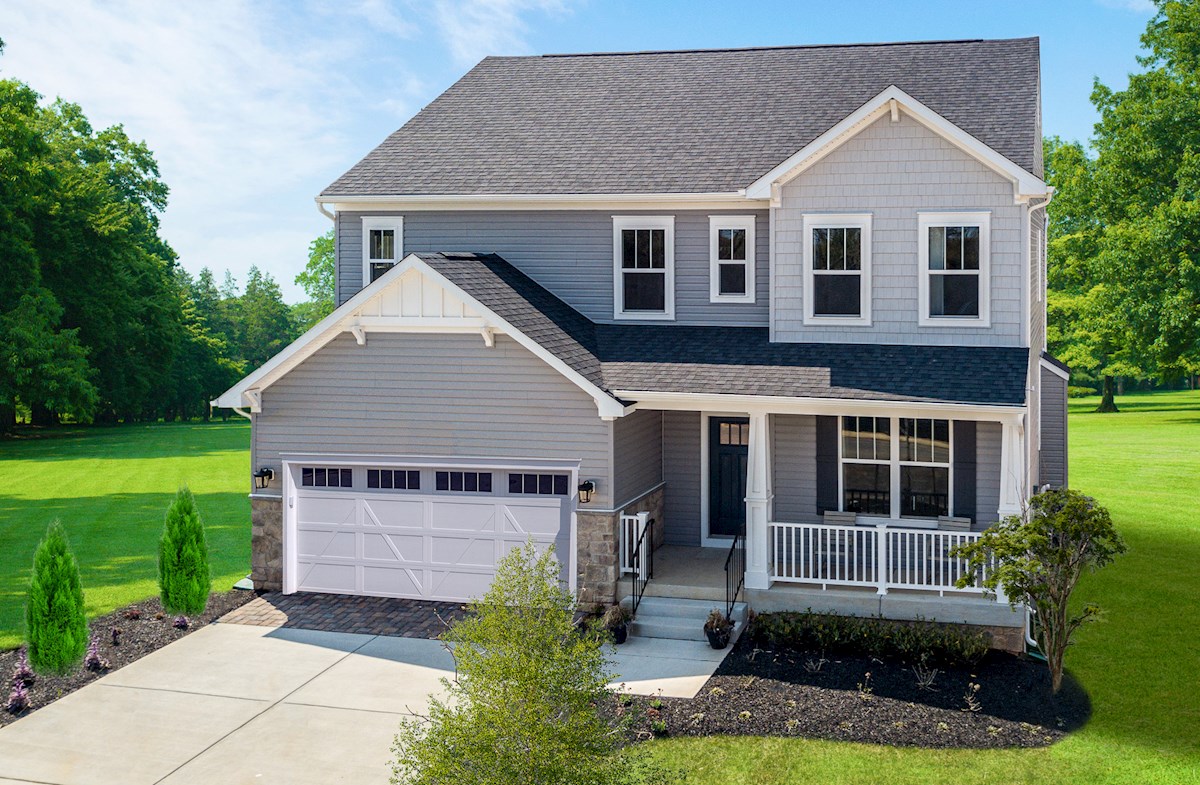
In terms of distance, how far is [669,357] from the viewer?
17.5 meters

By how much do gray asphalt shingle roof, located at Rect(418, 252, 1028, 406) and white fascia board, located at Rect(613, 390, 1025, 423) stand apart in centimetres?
11

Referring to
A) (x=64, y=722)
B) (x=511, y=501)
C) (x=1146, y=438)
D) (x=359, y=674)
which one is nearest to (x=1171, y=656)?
(x=511, y=501)

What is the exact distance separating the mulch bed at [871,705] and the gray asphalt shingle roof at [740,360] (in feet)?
12.1

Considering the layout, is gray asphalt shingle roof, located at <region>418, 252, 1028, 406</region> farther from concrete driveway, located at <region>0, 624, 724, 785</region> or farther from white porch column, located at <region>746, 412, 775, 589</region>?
concrete driveway, located at <region>0, 624, 724, 785</region>

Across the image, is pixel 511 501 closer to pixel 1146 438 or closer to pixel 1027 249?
pixel 1027 249

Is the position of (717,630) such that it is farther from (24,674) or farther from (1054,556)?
(24,674)

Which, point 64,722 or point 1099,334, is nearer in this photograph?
point 64,722

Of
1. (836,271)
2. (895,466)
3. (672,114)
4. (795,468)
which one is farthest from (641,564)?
(672,114)

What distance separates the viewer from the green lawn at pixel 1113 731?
10.9 meters

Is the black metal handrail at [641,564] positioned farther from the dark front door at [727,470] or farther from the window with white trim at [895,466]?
the window with white trim at [895,466]

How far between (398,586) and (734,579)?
5.07 metres

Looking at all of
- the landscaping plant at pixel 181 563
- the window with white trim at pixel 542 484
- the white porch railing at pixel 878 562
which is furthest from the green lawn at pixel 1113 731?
the landscaping plant at pixel 181 563

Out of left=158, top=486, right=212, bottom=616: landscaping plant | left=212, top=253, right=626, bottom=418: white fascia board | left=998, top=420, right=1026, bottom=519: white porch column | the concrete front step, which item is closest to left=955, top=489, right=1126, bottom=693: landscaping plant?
left=998, top=420, right=1026, bottom=519: white porch column

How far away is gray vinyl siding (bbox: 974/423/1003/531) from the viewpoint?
16922mm
